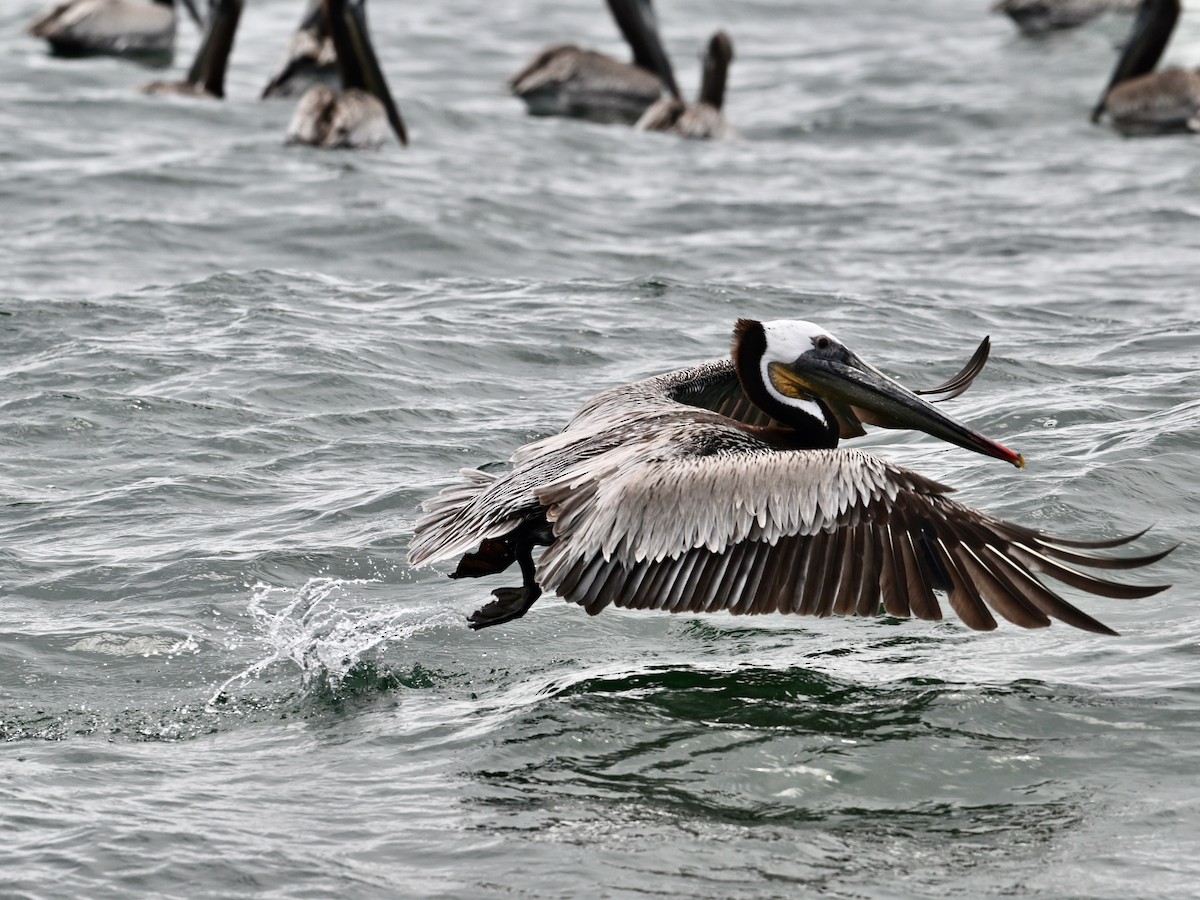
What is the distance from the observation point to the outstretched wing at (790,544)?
199 inches

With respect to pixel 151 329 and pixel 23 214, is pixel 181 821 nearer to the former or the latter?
pixel 151 329

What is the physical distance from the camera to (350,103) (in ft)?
46.5

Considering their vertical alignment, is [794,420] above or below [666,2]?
below

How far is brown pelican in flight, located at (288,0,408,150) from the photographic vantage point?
14.1 m

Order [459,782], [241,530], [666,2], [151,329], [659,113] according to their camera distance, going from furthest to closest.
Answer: [666,2] < [659,113] < [151,329] < [241,530] < [459,782]

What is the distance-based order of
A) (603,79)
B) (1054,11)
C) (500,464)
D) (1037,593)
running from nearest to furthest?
(1037,593) < (500,464) < (603,79) < (1054,11)

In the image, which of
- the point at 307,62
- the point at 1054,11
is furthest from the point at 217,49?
the point at 1054,11

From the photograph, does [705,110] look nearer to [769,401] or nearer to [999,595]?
[769,401]

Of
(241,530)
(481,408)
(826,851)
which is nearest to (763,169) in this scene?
(481,408)

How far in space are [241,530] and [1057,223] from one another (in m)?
7.09

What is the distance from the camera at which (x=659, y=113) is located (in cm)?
1574

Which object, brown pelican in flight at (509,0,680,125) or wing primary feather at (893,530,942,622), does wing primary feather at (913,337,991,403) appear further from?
brown pelican in flight at (509,0,680,125)

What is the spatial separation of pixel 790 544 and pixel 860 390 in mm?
905

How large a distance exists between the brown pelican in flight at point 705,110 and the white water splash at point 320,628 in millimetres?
9862
